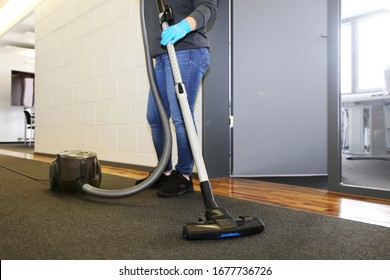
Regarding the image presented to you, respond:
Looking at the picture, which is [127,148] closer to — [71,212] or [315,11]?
[71,212]

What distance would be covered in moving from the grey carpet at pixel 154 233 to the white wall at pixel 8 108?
7326 mm

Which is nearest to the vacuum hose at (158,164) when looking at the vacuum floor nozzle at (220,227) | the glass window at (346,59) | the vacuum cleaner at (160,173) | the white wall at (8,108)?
the vacuum cleaner at (160,173)

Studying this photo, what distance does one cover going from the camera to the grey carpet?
823mm

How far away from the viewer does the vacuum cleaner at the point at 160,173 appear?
3.09ft

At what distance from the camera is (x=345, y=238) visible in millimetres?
958

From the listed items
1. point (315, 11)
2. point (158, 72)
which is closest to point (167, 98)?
point (158, 72)

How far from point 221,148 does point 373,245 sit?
138 centimetres

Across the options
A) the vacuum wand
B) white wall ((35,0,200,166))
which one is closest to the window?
the vacuum wand

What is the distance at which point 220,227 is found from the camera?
0.93 metres

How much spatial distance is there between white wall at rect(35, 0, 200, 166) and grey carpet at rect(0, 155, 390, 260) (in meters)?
1.24

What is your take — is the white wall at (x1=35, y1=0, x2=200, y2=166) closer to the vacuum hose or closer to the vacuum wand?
the vacuum hose

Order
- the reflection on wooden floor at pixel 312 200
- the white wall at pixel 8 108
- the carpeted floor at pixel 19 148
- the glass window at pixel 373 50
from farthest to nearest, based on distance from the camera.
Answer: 1. the white wall at pixel 8 108
2. the carpeted floor at pixel 19 148
3. the glass window at pixel 373 50
4. the reflection on wooden floor at pixel 312 200

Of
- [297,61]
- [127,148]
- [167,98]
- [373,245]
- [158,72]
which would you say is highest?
[297,61]

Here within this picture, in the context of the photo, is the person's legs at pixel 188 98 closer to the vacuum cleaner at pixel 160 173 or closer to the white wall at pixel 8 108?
the vacuum cleaner at pixel 160 173
